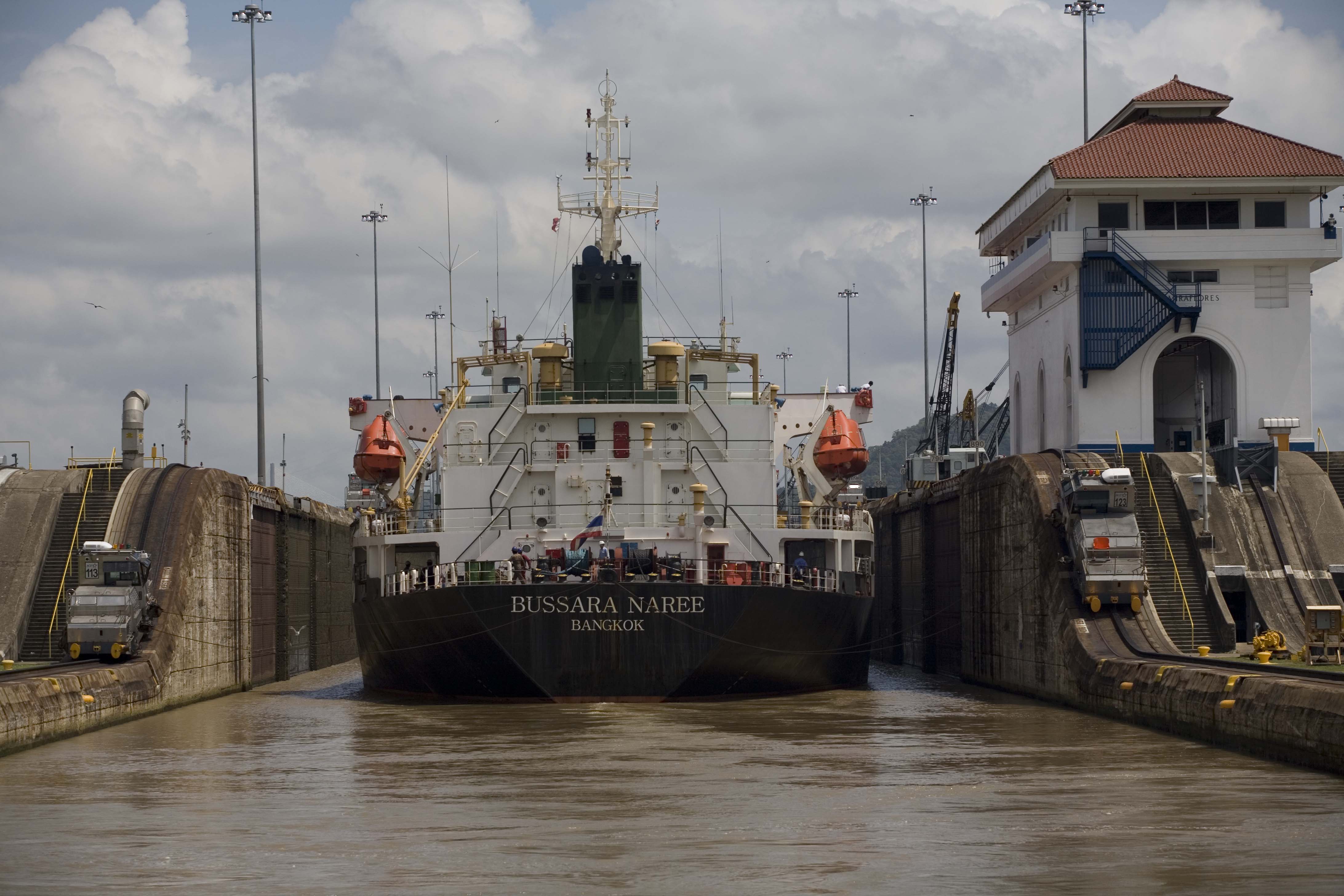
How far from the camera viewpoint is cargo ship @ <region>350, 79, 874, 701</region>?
35.7 meters

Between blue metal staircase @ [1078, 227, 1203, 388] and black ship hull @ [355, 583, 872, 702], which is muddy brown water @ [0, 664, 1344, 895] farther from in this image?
blue metal staircase @ [1078, 227, 1203, 388]

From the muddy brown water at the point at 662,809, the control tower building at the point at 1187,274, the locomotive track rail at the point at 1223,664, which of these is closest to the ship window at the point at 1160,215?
the control tower building at the point at 1187,274

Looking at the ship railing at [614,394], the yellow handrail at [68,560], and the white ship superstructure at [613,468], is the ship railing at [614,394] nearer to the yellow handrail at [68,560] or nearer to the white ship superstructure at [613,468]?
the white ship superstructure at [613,468]

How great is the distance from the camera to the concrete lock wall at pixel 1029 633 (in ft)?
86.8

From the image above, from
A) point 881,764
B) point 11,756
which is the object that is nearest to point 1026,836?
point 881,764

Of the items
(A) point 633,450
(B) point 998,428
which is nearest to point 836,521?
(A) point 633,450

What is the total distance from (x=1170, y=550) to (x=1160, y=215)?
1889 cm

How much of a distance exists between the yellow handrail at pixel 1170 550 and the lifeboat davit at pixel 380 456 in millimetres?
19007

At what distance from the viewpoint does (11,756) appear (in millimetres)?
28562

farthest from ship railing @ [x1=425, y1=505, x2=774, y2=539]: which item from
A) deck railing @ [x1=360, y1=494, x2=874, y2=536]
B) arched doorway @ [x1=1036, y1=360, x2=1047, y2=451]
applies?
arched doorway @ [x1=1036, y1=360, x2=1047, y2=451]

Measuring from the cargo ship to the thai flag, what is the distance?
0.16ft

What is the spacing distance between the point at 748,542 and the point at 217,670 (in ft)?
46.3

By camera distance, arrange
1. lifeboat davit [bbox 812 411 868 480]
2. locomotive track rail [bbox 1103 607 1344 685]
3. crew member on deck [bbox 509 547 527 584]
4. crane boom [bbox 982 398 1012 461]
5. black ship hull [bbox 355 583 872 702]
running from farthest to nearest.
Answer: crane boom [bbox 982 398 1012 461], lifeboat davit [bbox 812 411 868 480], crew member on deck [bbox 509 547 527 584], black ship hull [bbox 355 583 872 702], locomotive track rail [bbox 1103 607 1344 685]

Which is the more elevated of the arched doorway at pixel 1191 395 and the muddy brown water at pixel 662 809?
the arched doorway at pixel 1191 395
